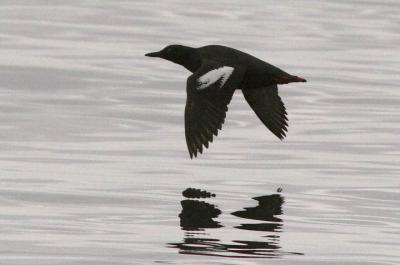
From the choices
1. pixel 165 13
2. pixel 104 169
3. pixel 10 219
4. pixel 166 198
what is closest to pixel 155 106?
pixel 104 169

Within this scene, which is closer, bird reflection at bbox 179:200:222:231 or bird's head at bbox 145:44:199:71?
bird reflection at bbox 179:200:222:231

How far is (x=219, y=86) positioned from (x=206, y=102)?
10.3 inches

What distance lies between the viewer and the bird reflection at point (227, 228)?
400 inches

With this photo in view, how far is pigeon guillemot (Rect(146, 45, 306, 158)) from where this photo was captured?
41.5ft

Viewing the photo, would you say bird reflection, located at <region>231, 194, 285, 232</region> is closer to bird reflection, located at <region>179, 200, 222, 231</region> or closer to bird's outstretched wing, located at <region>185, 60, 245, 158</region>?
bird reflection, located at <region>179, 200, 222, 231</region>

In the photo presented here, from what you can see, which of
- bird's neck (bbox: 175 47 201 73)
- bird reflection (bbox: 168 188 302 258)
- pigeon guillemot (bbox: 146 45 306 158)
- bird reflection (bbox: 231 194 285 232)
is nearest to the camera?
bird reflection (bbox: 168 188 302 258)

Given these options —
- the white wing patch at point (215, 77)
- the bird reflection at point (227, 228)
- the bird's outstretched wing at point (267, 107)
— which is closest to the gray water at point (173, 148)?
the bird reflection at point (227, 228)

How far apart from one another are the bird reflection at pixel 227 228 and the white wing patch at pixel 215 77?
2.81 feet

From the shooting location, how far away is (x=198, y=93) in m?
12.8

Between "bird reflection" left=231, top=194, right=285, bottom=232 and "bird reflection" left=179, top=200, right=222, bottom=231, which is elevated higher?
"bird reflection" left=231, top=194, right=285, bottom=232

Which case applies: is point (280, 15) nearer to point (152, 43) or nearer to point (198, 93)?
point (152, 43)

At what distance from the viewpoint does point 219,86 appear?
13.1 m

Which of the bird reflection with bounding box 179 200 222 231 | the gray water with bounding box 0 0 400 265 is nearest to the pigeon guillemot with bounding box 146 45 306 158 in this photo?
the gray water with bounding box 0 0 400 265

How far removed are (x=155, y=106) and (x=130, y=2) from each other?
36.1 feet
